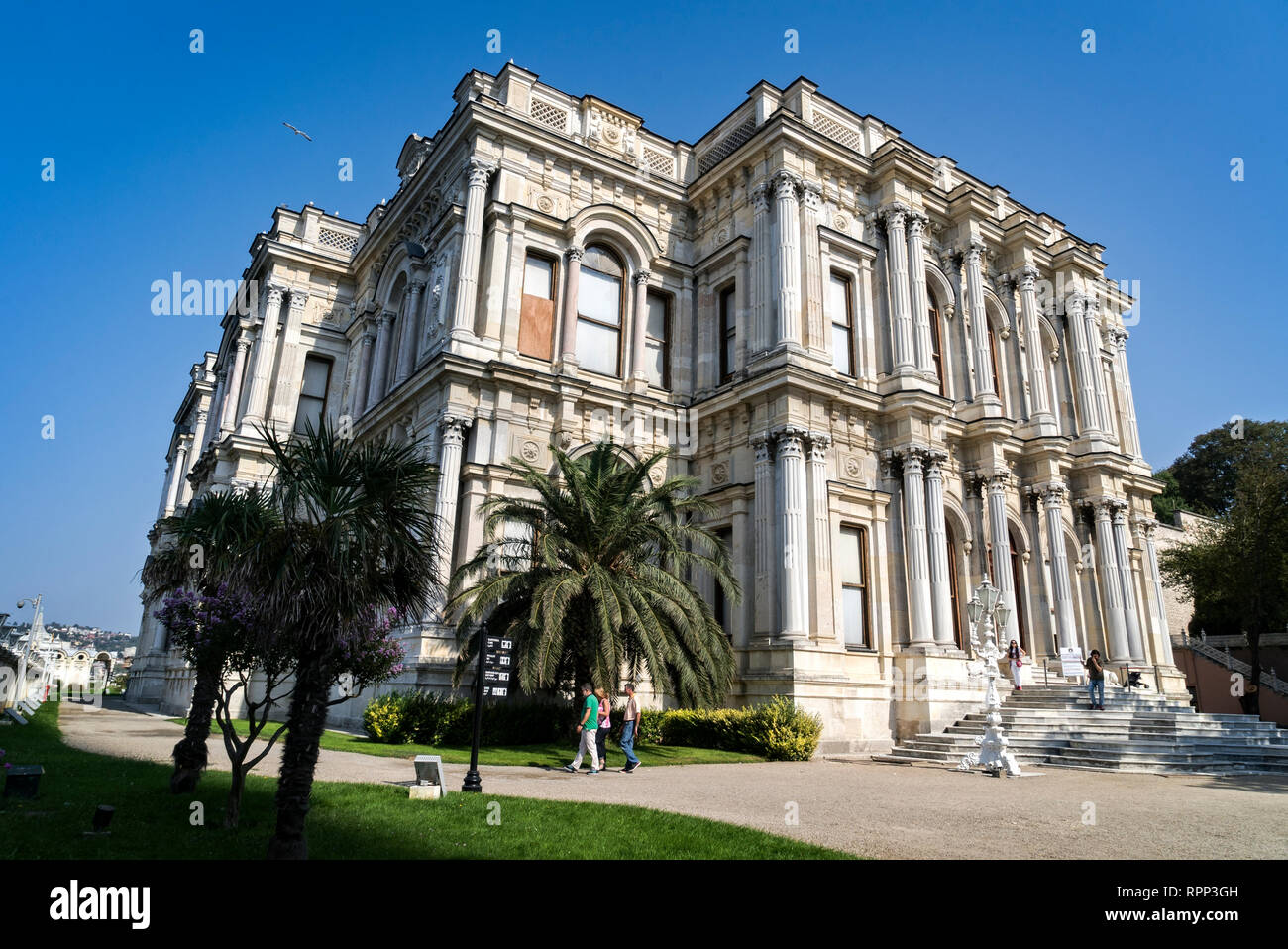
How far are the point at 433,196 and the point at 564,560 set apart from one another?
1369cm

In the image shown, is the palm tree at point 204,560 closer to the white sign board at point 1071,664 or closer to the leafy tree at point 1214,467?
the white sign board at point 1071,664

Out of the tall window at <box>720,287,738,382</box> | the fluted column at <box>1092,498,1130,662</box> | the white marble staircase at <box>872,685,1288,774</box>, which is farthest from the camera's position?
the fluted column at <box>1092,498,1130,662</box>

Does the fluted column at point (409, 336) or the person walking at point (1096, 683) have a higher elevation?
the fluted column at point (409, 336)

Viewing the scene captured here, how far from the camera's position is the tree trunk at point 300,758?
6082 millimetres

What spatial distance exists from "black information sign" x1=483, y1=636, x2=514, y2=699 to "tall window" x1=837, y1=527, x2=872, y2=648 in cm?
1084

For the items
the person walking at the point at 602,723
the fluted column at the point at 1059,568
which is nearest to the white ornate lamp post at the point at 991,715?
the fluted column at the point at 1059,568

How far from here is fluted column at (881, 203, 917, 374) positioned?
2266cm

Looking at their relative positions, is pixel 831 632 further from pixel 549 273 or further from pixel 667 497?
pixel 549 273

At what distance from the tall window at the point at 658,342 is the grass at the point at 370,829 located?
1578cm

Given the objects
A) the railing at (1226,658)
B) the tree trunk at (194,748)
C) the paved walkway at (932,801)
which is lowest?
the paved walkway at (932,801)

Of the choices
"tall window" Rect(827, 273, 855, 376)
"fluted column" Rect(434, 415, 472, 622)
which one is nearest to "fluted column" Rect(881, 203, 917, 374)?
"tall window" Rect(827, 273, 855, 376)

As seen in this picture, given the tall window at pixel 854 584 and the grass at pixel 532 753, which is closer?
the grass at pixel 532 753

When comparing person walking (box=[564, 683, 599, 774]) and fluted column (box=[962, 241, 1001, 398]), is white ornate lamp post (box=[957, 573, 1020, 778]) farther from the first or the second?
fluted column (box=[962, 241, 1001, 398])

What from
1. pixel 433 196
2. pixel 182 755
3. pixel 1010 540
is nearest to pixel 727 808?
pixel 182 755
